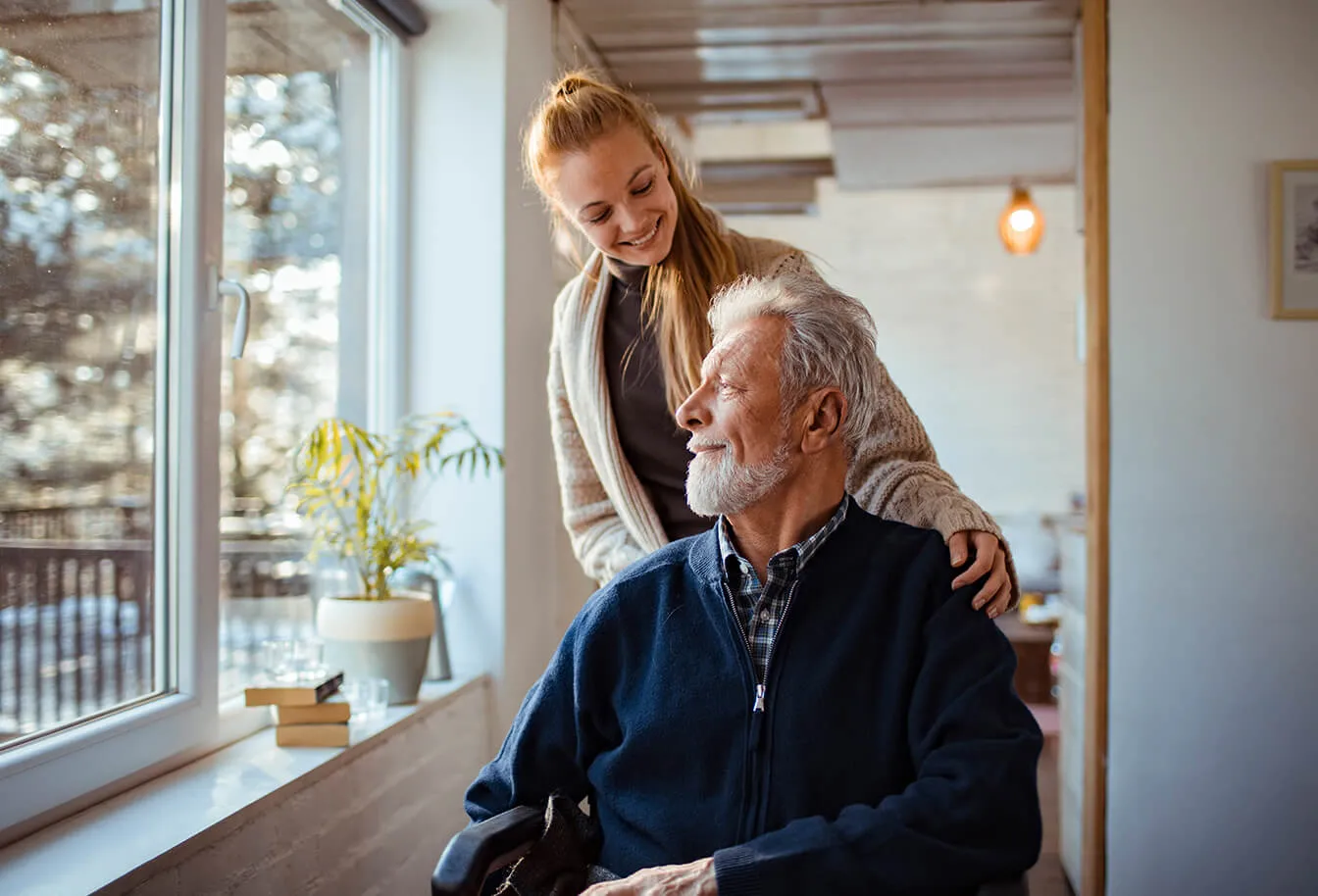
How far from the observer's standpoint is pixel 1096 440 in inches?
131

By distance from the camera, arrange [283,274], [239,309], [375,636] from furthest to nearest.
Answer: [283,274] → [375,636] → [239,309]

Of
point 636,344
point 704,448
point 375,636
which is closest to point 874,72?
point 636,344

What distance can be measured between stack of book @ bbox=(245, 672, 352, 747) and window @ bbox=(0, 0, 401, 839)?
13 cm

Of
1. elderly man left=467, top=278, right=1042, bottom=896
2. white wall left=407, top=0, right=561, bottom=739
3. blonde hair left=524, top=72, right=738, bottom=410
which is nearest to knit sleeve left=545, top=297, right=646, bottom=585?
blonde hair left=524, top=72, right=738, bottom=410

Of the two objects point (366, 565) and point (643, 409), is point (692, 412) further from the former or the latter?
point (366, 565)

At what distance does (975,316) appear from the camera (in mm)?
8828

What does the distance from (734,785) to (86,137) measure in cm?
148

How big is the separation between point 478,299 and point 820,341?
1.61 meters

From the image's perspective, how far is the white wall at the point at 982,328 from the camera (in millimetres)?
8742

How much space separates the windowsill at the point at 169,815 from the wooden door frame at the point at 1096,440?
1992 mm

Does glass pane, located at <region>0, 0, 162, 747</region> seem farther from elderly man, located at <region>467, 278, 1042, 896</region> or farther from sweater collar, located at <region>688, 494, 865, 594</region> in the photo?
sweater collar, located at <region>688, 494, 865, 594</region>

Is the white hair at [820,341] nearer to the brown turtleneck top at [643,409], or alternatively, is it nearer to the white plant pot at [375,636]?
the brown turtleneck top at [643,409]

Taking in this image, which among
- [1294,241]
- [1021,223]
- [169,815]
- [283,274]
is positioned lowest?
[169,815]

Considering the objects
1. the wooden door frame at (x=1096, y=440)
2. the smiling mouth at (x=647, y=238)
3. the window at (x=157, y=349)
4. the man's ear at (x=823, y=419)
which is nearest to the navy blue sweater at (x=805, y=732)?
the man's ear at (x=823, y=419)
